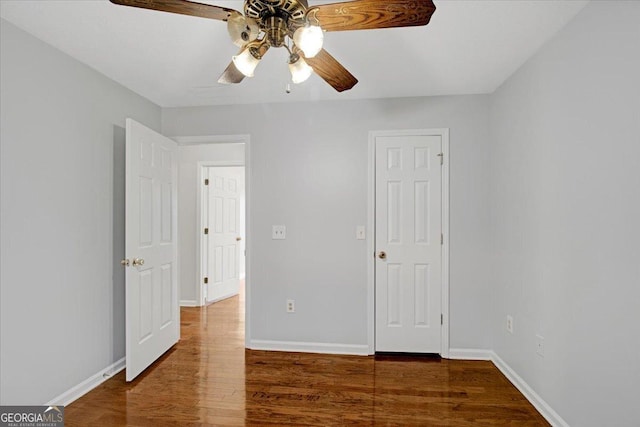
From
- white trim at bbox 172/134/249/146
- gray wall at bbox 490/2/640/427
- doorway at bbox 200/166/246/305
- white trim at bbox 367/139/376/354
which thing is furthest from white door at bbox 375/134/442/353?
doorway at bbox 200/166/246/305

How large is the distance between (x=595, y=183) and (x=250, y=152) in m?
2.61

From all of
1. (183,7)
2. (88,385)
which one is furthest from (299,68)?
(88,385)

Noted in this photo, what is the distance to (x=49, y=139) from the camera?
2105 mm

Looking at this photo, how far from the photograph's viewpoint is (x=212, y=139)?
326 centimetres

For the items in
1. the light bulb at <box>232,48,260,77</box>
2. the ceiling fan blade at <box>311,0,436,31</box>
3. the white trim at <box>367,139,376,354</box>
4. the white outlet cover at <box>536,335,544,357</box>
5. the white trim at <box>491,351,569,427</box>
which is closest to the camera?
the ceiling fan blade at <box>311,0,436,31</box>

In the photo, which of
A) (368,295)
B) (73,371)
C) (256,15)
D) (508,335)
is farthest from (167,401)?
(508,335)

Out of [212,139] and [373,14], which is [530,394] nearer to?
[373,14]

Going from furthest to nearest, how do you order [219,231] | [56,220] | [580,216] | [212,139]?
[219,231] → [212,139] → [56,220] → [580,216]

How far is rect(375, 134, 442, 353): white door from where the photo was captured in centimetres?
300

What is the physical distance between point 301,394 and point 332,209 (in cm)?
155

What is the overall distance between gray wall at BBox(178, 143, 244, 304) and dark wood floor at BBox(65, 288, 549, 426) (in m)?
1.56

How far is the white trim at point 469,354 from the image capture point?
292cm

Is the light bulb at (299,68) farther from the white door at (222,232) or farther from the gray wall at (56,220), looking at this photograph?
the white door at (222,232)

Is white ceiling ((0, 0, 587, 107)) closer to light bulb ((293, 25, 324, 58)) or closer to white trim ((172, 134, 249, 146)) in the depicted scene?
white trim ((172, 134, 249, 146))
